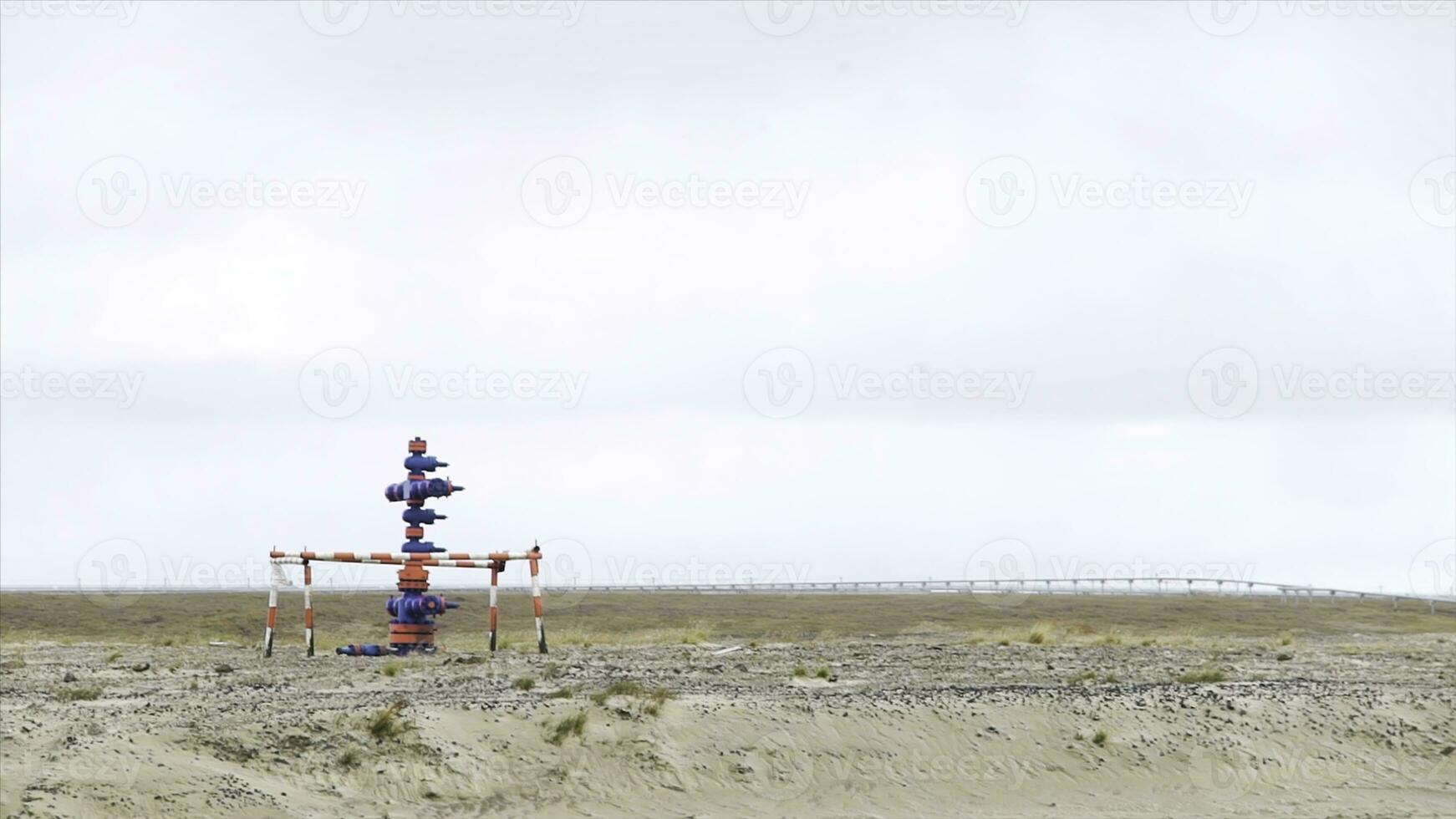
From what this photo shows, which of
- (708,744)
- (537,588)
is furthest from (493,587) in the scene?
(708,744)

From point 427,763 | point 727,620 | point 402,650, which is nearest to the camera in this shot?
point 427,763

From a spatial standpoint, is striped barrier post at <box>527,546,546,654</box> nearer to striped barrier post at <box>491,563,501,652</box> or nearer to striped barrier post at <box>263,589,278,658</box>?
striped barrier post at <box>491,563,501,652</box>

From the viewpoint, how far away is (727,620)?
209 ft

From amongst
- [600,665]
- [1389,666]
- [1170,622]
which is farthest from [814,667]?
[1170,622]

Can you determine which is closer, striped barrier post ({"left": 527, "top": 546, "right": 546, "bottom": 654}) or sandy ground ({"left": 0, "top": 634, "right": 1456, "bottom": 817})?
sandy ground ({"left": 0, "top": 634, "right": 1456, "bottom": 817})

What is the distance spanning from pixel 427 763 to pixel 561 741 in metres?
1.76

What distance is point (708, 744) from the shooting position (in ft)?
64.2

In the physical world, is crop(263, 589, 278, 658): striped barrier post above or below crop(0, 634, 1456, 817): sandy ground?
above

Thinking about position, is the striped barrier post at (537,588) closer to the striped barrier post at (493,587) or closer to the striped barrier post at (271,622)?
the striped barrier post at (493,587)

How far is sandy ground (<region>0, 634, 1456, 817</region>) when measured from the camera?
17.0m

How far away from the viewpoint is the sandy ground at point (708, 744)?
17.0 metres

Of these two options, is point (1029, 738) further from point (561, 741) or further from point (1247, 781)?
point (561, 741)

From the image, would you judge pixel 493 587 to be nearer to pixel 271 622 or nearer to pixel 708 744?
pixel 271 622

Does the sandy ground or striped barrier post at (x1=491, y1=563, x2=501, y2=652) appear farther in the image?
striped barrier post at (x1=491, y1=563, x2=501, y2=652)
